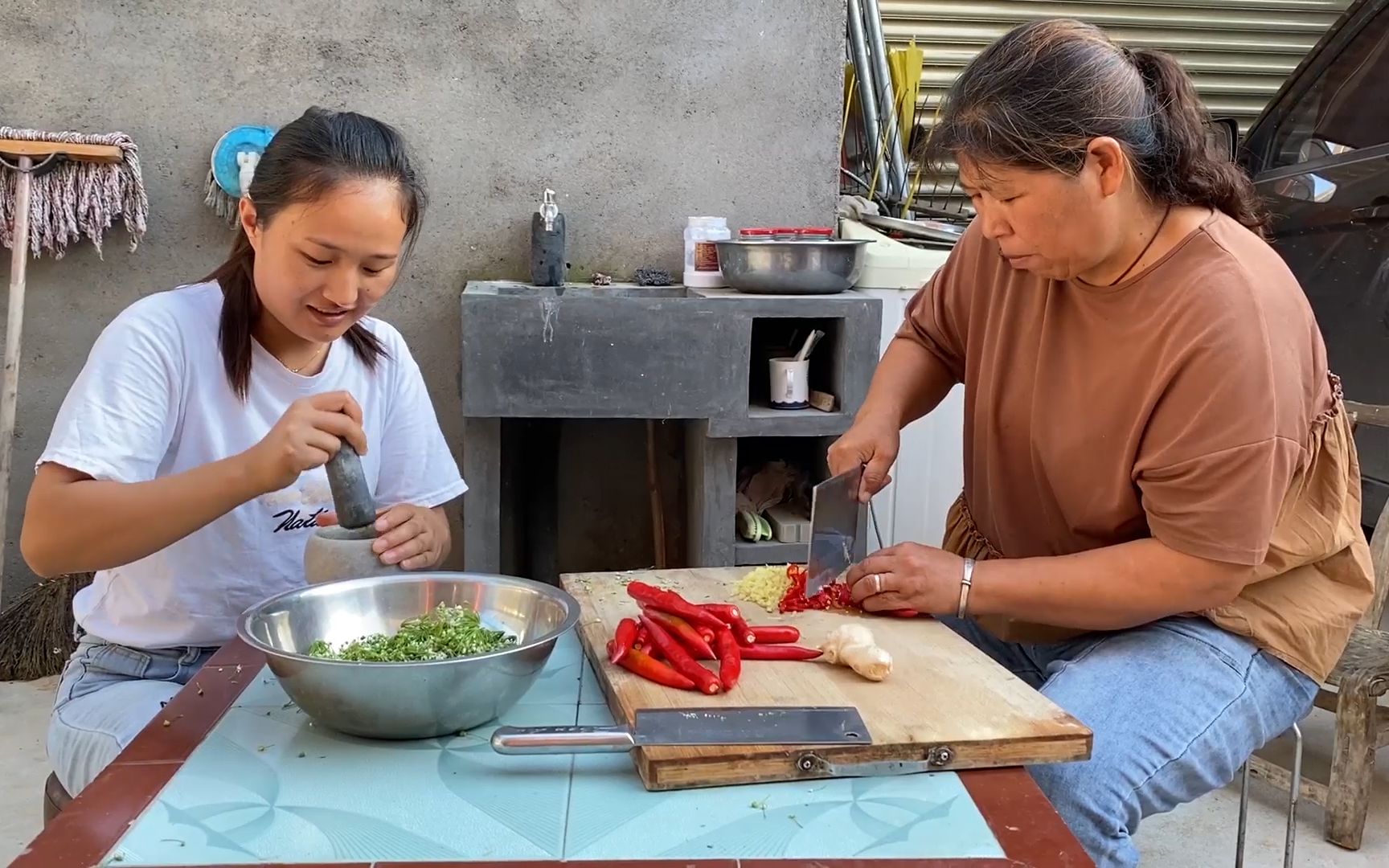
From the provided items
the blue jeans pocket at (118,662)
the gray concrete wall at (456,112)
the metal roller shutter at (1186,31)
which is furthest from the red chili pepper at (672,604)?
the metal roller shutter at (1186,31)

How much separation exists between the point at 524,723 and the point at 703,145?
302cm

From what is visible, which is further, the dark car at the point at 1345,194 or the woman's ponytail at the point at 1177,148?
the dark car at the point at 1345,194

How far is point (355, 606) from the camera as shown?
5.27 ft

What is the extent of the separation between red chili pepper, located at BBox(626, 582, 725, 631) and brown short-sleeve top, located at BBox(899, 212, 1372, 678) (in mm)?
720

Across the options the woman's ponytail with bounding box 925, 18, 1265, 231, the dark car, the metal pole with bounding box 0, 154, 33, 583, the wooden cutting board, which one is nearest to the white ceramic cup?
the dark car

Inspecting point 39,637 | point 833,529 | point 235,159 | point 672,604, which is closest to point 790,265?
point 833,529

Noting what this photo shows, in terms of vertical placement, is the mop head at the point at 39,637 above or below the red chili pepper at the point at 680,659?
below

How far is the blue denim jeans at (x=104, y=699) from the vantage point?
5.62 feet

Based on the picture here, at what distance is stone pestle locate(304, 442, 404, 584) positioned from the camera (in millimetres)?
1653

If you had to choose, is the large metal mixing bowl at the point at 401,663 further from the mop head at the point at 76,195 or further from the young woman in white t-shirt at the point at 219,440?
the mop head at the point at 76,195

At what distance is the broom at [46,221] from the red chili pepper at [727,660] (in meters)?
3.08

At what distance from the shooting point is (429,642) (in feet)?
4.77

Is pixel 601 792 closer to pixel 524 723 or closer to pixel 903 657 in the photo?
pixel 524 723

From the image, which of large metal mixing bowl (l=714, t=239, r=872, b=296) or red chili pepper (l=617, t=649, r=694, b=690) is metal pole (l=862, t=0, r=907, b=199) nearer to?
large metal mixing bowl (l=714, t=239, r=872, b=296)
